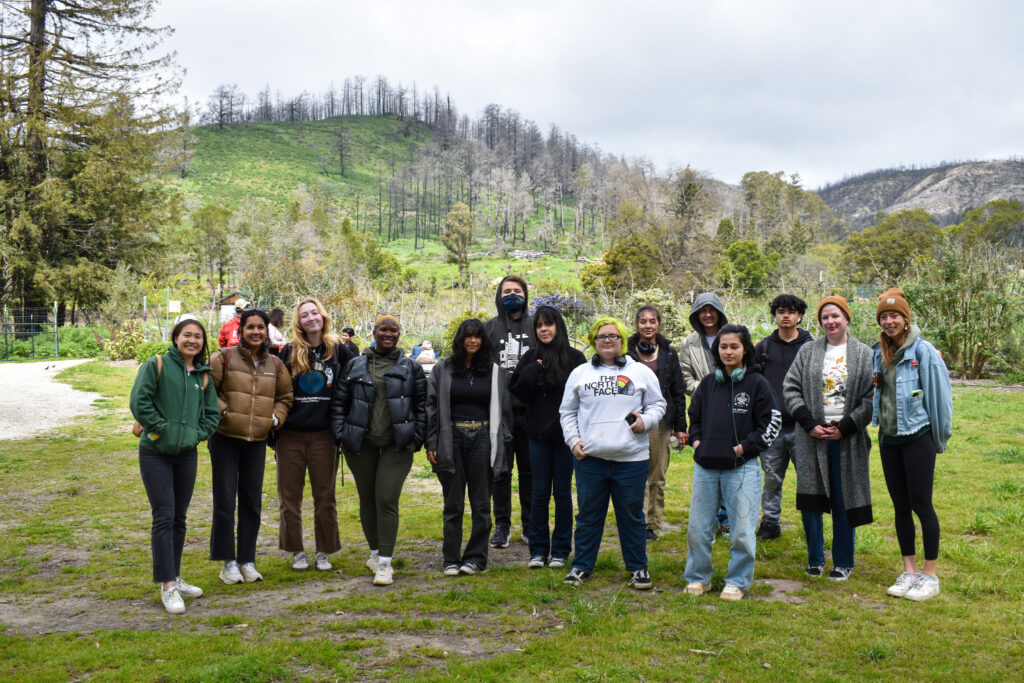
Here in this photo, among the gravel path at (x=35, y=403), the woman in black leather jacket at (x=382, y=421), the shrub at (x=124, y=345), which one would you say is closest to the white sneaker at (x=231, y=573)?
Result: the woman in black leather jacket at (x=382, y=421)

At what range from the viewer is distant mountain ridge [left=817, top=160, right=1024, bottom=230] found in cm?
13288

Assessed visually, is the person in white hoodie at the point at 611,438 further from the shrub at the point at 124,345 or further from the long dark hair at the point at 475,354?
the shrub at the point at 124,345

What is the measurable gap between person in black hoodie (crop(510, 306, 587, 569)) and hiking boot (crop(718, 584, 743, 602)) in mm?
1154

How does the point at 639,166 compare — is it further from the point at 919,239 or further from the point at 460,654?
the point at 460,654

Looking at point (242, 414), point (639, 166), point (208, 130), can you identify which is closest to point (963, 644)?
point (242, 414)

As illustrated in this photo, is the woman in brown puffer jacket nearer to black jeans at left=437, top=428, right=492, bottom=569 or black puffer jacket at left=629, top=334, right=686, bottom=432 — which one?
black jeans at left=437, top=428, right=492, bottom=569

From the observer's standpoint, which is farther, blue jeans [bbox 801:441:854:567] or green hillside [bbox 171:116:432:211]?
green hillside [bbox 171:116:432:211]

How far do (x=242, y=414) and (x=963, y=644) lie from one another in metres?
4.23

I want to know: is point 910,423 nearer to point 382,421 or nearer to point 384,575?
point 382,421

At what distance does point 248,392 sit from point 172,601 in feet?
4.24

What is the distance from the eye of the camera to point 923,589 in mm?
4148

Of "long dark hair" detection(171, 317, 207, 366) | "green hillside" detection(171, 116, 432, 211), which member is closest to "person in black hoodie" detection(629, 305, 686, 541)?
"long dark hair" detection(171, 317, 207, 366)

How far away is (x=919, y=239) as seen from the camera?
4916 centimetres

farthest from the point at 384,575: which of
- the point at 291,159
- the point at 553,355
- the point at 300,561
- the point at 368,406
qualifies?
the point at 291,159
